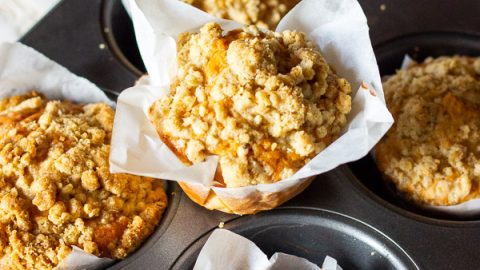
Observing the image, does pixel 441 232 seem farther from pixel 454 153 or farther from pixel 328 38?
pixel 328 38

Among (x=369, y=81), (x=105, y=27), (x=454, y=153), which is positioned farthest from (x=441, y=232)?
(x=105, y=27)

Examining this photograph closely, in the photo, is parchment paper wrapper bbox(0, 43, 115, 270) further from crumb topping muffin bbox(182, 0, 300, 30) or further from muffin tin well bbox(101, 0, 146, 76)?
crumb topping muffin bbox(182, 0, 300, 30)

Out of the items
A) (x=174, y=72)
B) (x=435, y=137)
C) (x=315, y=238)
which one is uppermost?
(x=174, y=72)

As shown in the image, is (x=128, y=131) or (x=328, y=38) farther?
(x=328, y=38)

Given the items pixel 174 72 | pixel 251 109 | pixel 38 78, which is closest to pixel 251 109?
pixel 251 109

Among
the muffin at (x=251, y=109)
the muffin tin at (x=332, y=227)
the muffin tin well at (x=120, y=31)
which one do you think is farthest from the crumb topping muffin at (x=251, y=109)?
the muffin tin well at (x=120, y=31)

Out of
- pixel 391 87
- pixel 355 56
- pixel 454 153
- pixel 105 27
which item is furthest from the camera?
pixel 105 27

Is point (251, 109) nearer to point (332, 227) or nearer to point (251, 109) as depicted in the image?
point (251, 109)
